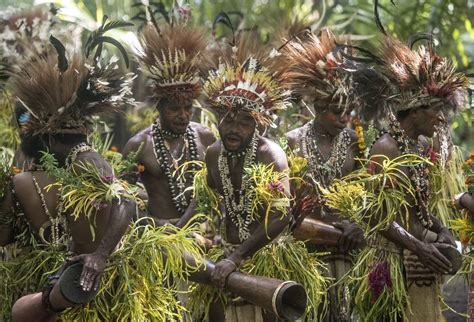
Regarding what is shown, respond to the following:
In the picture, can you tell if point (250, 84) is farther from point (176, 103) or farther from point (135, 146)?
point (135, 146)

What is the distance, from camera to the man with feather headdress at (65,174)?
5.73m

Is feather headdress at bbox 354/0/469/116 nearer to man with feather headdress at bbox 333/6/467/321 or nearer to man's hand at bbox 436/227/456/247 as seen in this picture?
man with feather headdress at bbox 333/6/467/321

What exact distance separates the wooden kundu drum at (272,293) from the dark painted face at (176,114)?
1915mm

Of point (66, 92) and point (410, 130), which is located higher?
point (66, 92)

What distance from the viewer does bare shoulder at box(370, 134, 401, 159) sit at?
638cm

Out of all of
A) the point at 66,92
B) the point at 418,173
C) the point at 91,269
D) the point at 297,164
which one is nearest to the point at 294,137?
the point at 297,164

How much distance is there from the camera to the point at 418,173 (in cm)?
641

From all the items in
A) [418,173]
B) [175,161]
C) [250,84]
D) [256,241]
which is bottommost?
[175,161]

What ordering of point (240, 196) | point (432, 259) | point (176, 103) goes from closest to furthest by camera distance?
point (432, 259)
point (240, 196)
point (176, 103)

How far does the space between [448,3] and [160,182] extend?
15.9ft

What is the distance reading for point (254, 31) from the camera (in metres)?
7.55

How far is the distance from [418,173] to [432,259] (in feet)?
1.71

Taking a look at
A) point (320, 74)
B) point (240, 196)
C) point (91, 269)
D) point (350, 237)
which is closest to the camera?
point (91, 269)

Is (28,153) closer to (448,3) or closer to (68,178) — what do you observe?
(68,178)
